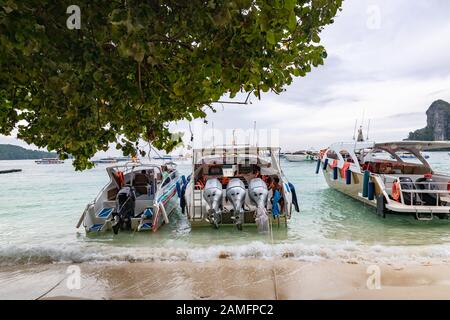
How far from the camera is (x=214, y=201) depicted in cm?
999

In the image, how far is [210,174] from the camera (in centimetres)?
1341

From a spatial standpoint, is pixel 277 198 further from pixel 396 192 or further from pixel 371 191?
pixel 371 191

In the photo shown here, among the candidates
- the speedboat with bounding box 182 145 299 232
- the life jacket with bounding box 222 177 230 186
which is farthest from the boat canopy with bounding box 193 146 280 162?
the life jacket with bounding box 222 177 230 186

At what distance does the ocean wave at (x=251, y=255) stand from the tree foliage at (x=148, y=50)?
368 centimetres

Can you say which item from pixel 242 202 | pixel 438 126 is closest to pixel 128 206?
pixel 242 202

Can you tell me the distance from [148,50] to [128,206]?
8.10 metres

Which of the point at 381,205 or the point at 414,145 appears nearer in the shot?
the point at 381,205

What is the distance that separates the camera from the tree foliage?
9.80ft

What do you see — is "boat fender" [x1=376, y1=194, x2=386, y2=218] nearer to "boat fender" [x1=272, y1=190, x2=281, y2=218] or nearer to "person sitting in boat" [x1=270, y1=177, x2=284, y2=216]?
"person sitting in boat" [x1=270, y1=177, x2=284, y2=216]

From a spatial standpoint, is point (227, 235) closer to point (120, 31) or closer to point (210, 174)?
point (210, 174)

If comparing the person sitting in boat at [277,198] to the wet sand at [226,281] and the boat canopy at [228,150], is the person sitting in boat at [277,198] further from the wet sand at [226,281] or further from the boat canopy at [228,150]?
the wet sand at [226,281]

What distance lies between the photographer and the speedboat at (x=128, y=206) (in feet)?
34.0
